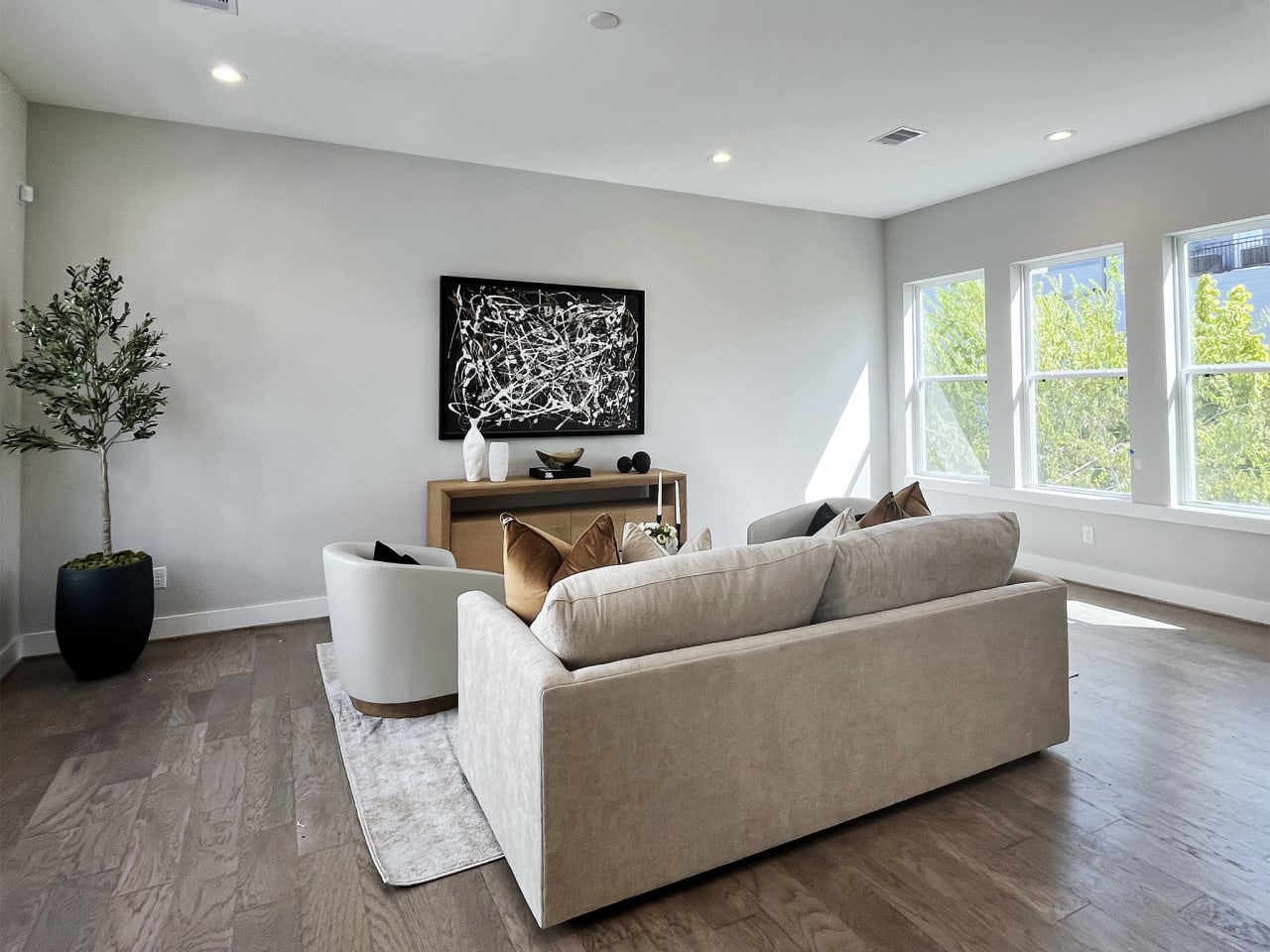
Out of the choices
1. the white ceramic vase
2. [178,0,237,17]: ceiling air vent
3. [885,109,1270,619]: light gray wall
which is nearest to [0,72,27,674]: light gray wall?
[178,0,237,17]: ceiling air vent

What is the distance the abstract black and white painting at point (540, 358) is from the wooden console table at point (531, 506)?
0.40 metres

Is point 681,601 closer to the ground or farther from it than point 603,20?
closer to the ground

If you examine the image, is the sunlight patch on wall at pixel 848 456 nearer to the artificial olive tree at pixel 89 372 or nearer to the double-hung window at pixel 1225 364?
the double-hung window at pixel 1225 364

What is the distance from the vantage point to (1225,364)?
13.1ft

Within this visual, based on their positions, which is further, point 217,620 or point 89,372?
point 217,620

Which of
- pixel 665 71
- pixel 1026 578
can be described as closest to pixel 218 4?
pixel 665 71

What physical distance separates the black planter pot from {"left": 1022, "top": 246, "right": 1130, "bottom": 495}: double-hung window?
549 centimetres

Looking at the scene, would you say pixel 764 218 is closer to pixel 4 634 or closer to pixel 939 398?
pixel 939 398

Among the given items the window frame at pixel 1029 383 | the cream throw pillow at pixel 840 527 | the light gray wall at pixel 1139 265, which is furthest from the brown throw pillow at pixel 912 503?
the window frame at pixel 1029 383

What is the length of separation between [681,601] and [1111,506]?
158 inches

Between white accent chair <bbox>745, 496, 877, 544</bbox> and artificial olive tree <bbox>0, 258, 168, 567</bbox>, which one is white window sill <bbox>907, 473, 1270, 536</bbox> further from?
artificial olive tree <bbox>0, 258, 168, 567</bbox>

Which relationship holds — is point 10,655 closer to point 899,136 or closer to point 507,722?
point 507,722

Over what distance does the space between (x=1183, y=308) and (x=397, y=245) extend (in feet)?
15.2

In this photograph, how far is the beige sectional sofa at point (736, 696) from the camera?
163cm
